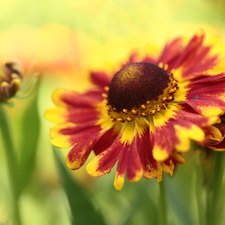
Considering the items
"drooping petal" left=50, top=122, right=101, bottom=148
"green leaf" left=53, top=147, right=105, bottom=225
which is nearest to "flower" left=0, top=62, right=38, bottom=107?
"drooping petal" left=50, top=122, right=101, bottom=148

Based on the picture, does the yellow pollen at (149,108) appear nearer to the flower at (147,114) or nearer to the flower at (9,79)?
the flower at (147,114)

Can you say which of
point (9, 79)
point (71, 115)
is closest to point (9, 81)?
point (9, 79)

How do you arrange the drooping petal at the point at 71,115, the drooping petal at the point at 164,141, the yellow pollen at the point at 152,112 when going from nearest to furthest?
Answer: the drooping petal at the point at 164,141
the yellow pollen at the point at 152,112
the drooping petal at the point at 71,115

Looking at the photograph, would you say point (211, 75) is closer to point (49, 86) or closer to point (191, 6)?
point (49, 86)

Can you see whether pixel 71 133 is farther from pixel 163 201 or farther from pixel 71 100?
pixel 163 201

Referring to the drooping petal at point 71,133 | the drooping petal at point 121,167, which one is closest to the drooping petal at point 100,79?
the drooping petal at point 71,133

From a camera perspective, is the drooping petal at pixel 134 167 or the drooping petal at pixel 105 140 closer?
the drooping petal at pixel 134 167

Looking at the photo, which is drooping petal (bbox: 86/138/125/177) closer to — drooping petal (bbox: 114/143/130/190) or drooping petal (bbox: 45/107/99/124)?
drooping petal (bbox: 114/143/130/190)
